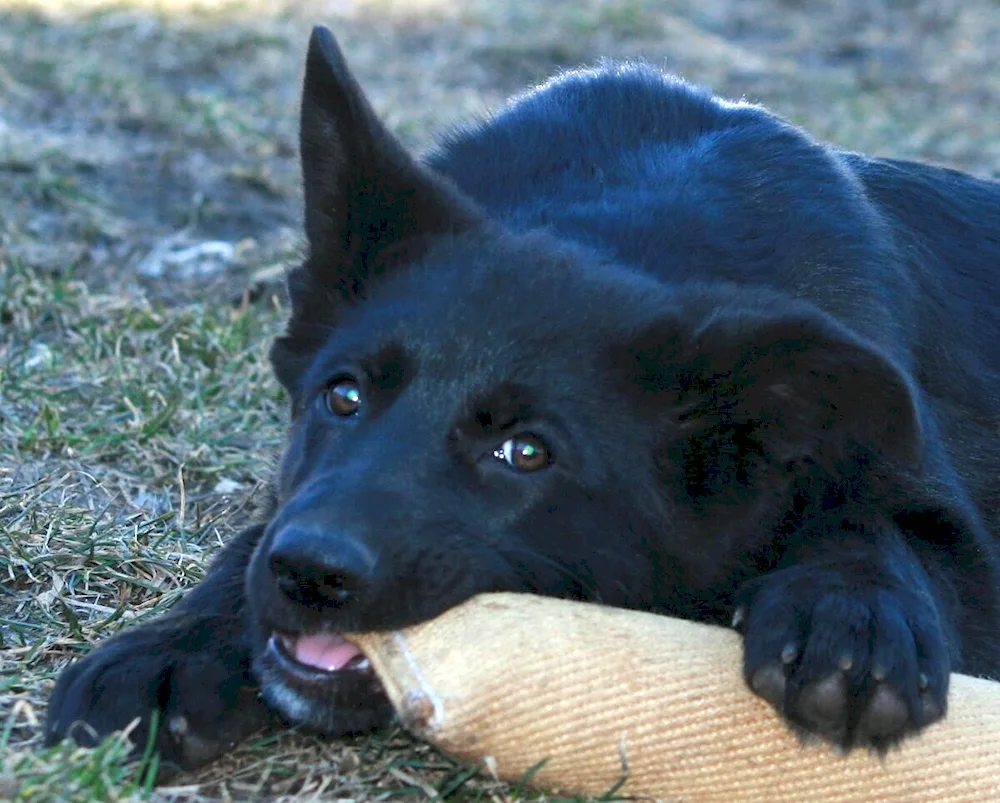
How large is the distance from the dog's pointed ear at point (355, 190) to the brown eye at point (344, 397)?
0.27 meters

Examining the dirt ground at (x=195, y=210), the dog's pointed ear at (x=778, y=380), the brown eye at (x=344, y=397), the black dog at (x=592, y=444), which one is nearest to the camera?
the black dog at (x=592, y=444)

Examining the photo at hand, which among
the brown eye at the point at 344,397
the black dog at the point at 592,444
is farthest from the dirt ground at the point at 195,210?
the brown eye at the point at 344,397

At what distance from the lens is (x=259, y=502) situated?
430cm

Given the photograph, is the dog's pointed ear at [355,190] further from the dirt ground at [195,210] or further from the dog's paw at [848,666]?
the dog's paw at [848,666]

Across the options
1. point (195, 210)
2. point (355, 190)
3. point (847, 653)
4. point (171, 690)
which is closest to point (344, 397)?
point (355, 190)

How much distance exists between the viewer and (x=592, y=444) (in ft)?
9.97

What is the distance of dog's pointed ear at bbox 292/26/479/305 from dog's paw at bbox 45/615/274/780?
77 centimetres

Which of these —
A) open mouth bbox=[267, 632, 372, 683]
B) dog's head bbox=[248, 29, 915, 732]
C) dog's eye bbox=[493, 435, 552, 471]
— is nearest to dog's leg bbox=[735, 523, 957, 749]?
dog's head bbox=[248, 29, 915, 732]

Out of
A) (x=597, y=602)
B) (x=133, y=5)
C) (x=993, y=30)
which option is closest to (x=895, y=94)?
(x=993, y=30)

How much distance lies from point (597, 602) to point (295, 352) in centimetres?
84

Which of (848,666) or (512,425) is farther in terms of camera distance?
(512,425)

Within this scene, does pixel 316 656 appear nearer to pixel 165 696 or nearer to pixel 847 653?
pixel 165 696

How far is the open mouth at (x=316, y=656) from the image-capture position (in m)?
2.90

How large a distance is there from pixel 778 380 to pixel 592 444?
1.15 feet
